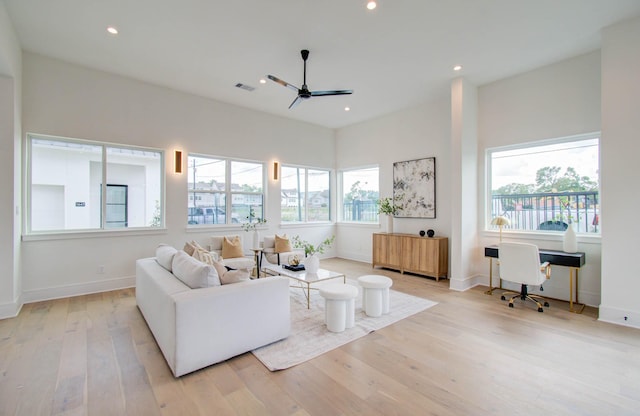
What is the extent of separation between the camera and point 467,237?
502cm

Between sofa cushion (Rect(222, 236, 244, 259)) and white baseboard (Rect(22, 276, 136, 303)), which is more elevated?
sofa cushion (Rect(222, 236, 244, 259))

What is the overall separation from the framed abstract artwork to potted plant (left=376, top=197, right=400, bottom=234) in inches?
3.2

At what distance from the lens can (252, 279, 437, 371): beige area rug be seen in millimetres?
2680

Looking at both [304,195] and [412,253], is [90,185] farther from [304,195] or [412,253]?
[412,253]

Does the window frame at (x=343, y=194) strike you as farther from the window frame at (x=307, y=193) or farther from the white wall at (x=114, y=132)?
the white wall at (x=114, y=132)

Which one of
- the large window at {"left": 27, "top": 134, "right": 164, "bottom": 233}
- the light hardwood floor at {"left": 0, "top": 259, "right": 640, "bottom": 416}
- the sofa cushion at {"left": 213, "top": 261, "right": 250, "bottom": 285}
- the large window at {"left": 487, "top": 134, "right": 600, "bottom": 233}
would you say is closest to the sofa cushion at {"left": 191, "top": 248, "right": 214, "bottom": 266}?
the sofa cushion at {"left": 213, "top": 261, "right": 250, "bottom": 285}

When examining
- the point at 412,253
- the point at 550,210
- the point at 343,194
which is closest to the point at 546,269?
the point at 550,210

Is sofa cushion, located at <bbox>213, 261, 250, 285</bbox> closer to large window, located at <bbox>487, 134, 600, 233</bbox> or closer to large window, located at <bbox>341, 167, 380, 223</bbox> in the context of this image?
large window, located at <bbox>487, 134, 600, 233</bbox>

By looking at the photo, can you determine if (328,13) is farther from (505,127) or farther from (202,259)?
(505,127)

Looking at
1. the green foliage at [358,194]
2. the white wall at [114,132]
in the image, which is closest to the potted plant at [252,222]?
the white wall at [114,132]

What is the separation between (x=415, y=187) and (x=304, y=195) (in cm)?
276

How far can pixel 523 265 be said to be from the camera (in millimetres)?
3887

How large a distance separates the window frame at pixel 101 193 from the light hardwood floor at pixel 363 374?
1.32 metres

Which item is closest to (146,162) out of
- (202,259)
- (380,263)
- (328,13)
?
(202,259)
